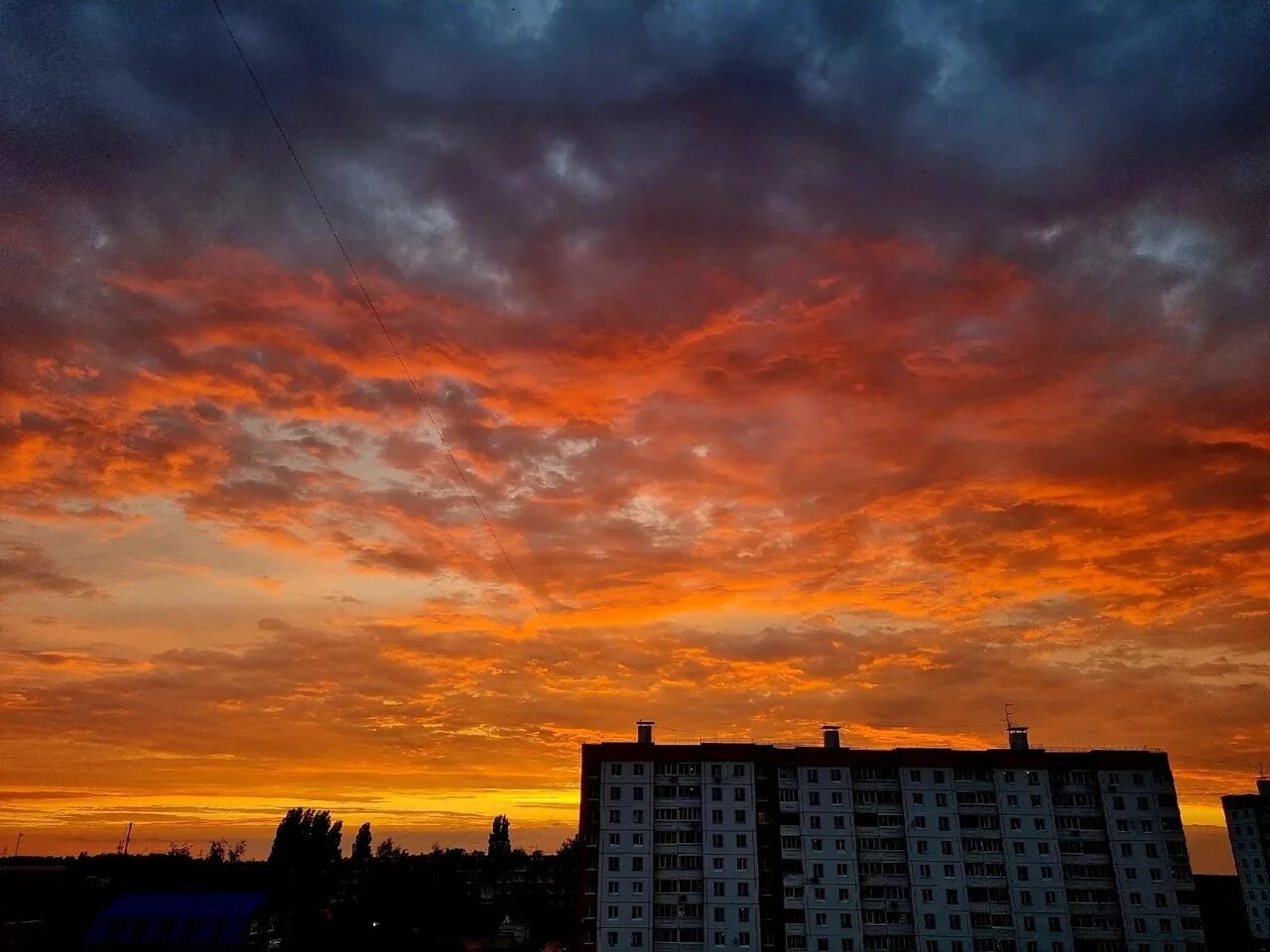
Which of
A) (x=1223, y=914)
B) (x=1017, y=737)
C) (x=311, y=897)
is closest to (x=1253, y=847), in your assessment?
(x=1223, y=914)

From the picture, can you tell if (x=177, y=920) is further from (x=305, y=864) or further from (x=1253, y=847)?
(x=1253, y=847)

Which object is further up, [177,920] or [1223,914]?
[177,920]

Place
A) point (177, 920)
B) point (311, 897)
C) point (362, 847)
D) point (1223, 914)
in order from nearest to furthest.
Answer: point (177, 920) → point (311, 897) → point (1223, 914) → point (362, 847)

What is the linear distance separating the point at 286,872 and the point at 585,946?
65.8m

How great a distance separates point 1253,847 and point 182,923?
174m

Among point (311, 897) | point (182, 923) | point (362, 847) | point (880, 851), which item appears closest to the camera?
point (182, 923)

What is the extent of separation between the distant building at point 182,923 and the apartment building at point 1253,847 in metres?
161

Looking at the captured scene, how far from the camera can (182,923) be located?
78.1 metres

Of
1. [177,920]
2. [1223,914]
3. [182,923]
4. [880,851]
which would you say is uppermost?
[880,851]

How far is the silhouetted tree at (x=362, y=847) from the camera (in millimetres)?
181625

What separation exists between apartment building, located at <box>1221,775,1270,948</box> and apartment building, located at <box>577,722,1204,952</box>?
74486 mm

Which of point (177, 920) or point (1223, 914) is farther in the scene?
point (1223, 914)

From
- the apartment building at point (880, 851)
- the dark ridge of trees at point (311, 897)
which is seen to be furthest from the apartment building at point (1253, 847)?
the dark ridge of trees at point (311, 897)

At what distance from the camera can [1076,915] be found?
8912cm
